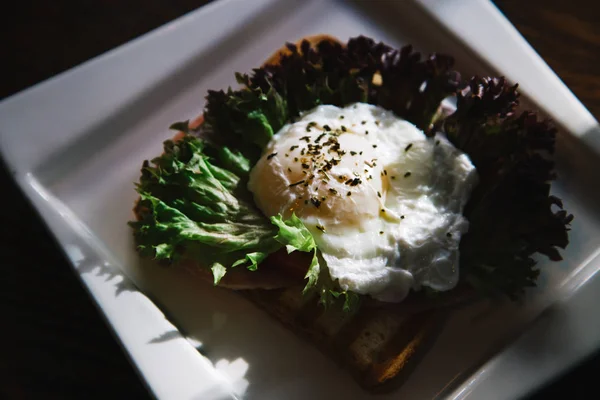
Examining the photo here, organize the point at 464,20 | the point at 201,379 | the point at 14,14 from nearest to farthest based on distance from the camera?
the point at 201,379 < the point at 464,20 < the point at 14,14

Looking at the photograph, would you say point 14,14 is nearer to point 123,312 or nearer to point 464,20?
point 123,312

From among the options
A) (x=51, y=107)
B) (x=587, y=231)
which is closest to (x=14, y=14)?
(x=51, y=107)

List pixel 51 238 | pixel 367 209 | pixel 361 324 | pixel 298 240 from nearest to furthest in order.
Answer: pixel 298 240
pixel 367 209
pixel 361 324
pixel 51 238

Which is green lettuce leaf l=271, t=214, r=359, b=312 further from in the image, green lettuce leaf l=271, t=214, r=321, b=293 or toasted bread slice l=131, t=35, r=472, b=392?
toasted bread slice l=131, t=35, r=472, b=392

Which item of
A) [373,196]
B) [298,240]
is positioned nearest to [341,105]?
[373,196]

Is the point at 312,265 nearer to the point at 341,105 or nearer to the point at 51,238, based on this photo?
the point at 341,105

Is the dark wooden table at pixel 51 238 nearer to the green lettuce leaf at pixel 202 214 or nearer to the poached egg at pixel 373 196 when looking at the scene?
the green lettuce leaf at pixel 202 214

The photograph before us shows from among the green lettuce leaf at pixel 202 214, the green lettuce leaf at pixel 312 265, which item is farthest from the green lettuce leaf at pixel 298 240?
the green lettuce leaf at pixel 202 214
